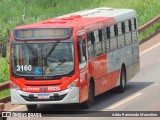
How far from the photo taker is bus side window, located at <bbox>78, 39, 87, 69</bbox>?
20562mm

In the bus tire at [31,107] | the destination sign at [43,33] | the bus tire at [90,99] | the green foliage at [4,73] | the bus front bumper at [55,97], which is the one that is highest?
the destination sign at [43,33]

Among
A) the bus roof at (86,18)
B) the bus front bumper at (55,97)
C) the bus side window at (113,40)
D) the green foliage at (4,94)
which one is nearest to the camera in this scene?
the bus front bumper at (55,97)

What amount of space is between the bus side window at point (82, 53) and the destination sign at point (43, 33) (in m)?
0.55

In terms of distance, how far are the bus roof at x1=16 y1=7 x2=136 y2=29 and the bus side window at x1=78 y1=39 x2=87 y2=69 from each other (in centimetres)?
57

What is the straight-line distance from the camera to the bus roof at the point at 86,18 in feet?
68.7

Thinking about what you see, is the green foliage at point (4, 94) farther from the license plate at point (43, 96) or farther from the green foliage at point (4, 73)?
the license plate at point (43, 96)

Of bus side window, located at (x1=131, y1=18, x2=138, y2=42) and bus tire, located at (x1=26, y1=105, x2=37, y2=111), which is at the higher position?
bus side window, located at (x1=131, y1=18, x2=138, y2=42)

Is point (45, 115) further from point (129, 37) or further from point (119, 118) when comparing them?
point (129, 37)

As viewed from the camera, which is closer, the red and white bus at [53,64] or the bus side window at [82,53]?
the red and white bus at [53,64]

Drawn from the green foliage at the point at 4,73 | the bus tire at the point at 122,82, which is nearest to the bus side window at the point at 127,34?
the bus tire at the point at 122,82

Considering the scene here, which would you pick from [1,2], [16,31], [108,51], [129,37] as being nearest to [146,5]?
[1,2]

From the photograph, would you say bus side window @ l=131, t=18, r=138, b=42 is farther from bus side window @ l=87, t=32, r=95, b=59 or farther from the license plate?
the license plate

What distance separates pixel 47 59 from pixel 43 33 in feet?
2.47

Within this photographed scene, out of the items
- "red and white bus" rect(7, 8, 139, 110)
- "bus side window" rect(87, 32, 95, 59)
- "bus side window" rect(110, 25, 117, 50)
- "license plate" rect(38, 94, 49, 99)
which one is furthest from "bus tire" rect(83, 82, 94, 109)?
"bus side window" rect(110, 25, 117, 50)
